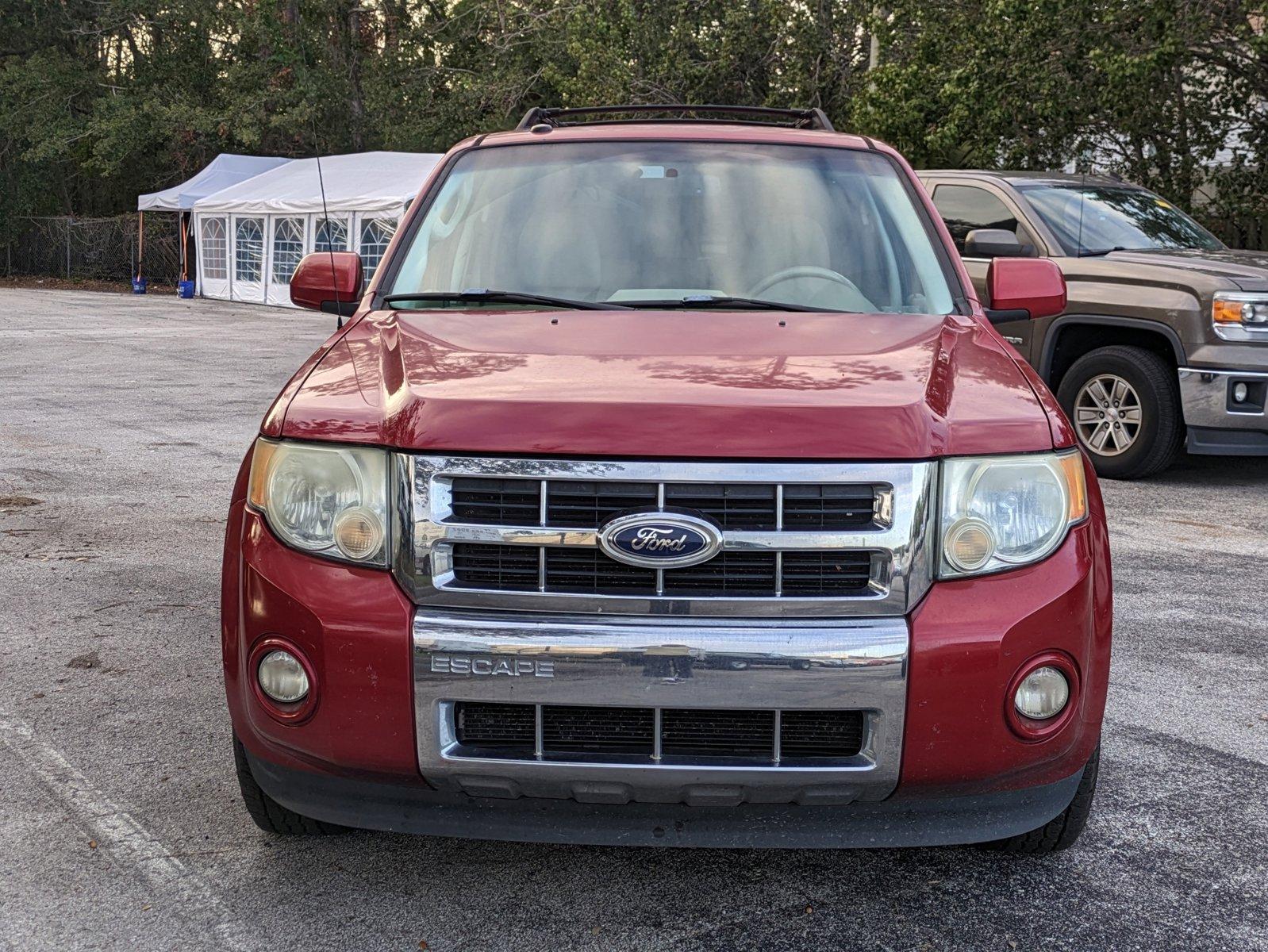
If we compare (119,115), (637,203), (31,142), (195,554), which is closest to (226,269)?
(119,115)

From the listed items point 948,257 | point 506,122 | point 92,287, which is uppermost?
point 506,122

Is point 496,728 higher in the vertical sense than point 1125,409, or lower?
higher

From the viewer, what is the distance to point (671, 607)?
2541 millimetres

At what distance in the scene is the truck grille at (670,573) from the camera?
2549 mm

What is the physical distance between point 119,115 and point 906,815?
37900 millimetres

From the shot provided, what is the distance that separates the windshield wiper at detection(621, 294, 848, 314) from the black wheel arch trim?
4.93m

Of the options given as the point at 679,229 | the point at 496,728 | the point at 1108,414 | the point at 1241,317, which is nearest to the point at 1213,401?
the point at 1241,317

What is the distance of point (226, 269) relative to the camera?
3025 centimetres

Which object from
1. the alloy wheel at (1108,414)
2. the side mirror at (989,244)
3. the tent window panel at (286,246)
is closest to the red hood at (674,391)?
the side mirror at (989,244)

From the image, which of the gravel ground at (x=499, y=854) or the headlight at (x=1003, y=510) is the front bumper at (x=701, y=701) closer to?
the headlight at (x=1003, y=510)

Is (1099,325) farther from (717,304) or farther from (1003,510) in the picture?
(1003,510)

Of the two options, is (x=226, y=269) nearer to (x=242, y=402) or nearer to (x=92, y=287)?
(x=92, y=287)

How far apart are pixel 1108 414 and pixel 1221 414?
0.77 meters

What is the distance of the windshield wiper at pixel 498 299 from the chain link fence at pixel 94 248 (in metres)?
33.7
